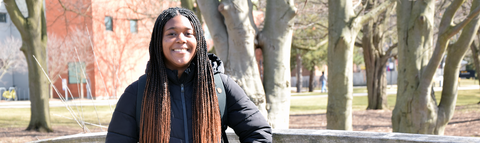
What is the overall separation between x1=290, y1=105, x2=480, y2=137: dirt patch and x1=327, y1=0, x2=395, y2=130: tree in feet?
14.4

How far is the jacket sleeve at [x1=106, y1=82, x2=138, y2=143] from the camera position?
1893 mm

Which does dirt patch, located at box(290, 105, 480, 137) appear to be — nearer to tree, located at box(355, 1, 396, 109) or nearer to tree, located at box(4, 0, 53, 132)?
tree, located at box(355, 1, 396, 109)

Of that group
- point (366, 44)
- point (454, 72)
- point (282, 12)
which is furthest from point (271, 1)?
point (366, 44)

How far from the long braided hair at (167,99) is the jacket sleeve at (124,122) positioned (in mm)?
50

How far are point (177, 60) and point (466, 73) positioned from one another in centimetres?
3916

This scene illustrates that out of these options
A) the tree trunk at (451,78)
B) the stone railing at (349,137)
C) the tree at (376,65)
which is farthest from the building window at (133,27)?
the stone railing at (349,137)

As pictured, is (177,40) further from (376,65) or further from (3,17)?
(3,17)

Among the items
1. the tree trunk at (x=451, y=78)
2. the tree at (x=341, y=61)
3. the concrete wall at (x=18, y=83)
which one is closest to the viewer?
the tree trunk at (x=451, y=78)

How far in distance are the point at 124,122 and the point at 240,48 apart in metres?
2.83

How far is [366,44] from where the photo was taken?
1451 centimetres

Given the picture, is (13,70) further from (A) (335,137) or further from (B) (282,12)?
(A) (335,137)

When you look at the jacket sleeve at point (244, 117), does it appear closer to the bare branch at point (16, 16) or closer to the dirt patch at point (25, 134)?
the dirt patch at point (25, 134)

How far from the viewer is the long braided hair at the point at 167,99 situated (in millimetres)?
1908

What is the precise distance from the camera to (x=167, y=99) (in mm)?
1921
